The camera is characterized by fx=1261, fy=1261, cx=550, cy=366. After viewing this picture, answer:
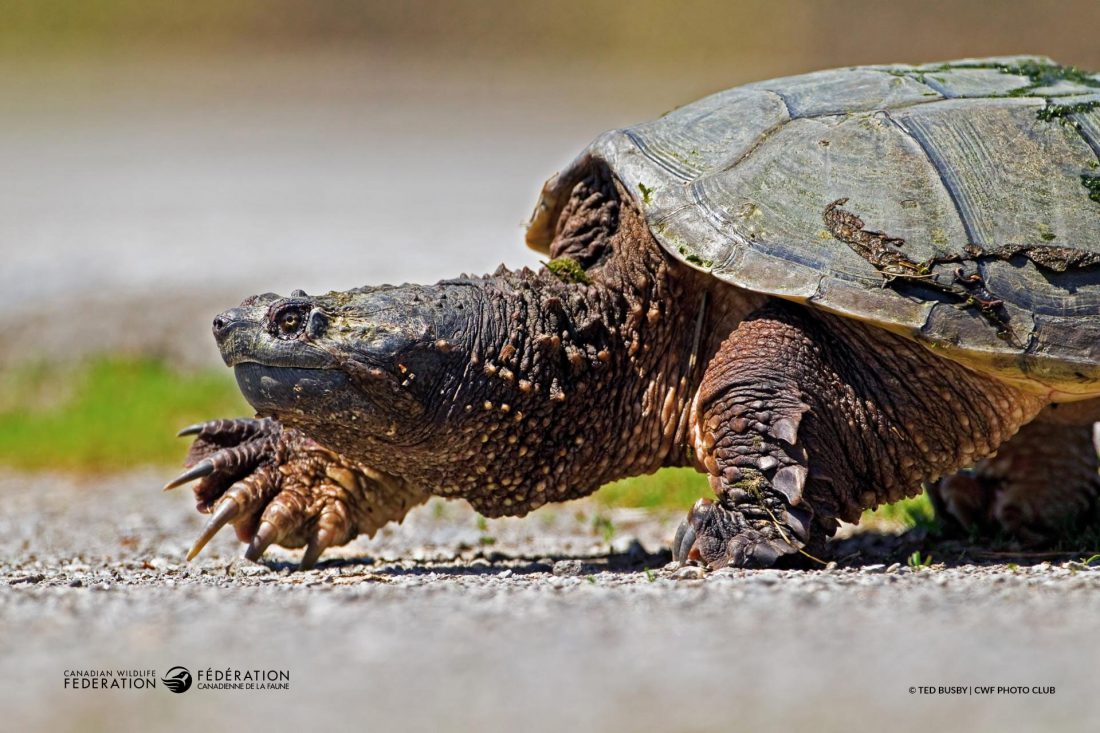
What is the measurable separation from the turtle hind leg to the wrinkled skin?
511 mm

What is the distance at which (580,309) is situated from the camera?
4156 millimetres

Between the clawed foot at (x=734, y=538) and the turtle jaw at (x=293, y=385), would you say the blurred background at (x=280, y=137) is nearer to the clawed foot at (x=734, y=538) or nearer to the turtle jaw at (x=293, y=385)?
the clawed foot at (x=734, y=538)

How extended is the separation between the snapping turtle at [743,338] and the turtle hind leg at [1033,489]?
56 centimetres

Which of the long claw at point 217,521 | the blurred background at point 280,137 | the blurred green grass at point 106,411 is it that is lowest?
the long claw at point 217,521

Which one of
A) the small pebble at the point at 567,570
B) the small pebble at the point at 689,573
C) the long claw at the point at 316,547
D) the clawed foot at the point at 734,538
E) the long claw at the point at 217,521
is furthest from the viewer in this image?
the long claw at the point at 316,547

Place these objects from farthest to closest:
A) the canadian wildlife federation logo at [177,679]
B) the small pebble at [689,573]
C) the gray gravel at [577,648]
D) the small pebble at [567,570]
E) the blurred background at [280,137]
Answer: the blurred background at [280,137] → the small pebble at [567,570] → the small pebble at [689,573] → the canadian wildlife federation logo at [177,679] → the gray gravel at [577,648]

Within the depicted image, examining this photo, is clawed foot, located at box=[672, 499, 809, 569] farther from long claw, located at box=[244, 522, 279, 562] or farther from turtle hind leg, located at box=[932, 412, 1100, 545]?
turtle hind leg, located at box=[932, 412, 1100, 545]

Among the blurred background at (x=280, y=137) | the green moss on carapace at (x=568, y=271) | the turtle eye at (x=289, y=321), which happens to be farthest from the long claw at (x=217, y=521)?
the blurred background at (x=280, y=137)

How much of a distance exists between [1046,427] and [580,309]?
6.95 ft

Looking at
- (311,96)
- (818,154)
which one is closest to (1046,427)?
(818,154)

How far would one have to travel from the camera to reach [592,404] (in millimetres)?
4117

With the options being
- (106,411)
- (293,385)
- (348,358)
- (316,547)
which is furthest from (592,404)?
Result: (106,411)

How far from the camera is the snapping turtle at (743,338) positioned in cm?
380

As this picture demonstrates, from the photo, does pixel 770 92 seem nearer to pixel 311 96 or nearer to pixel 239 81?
pixel 311 96
